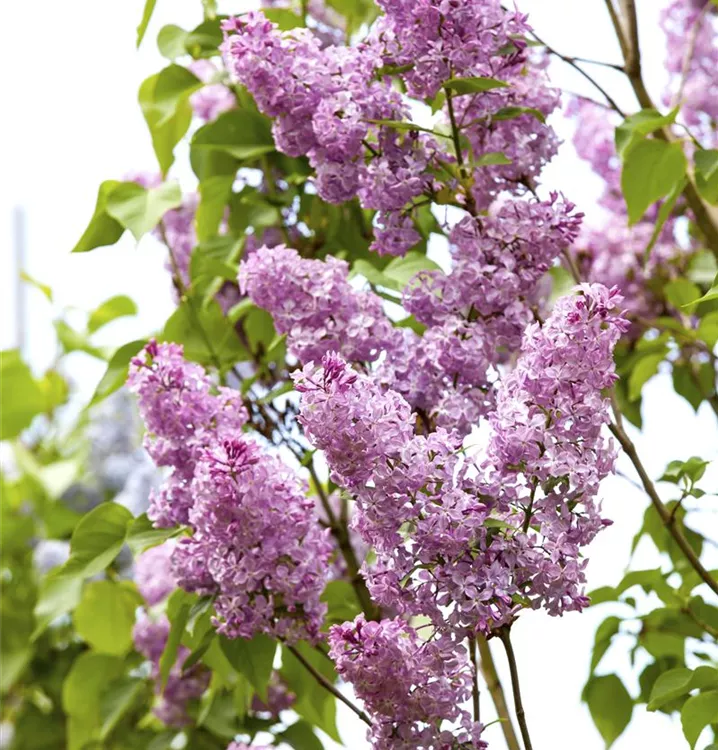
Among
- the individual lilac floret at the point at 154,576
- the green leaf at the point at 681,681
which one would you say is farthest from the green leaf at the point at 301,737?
the green leaf at the point at 681,681

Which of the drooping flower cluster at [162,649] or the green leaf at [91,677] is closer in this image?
the drooping flower cluster at [162,649]

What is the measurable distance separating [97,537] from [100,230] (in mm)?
222

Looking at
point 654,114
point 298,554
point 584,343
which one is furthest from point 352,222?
point 584,343

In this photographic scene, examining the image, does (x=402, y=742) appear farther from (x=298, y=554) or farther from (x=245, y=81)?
(x=245, y=81)

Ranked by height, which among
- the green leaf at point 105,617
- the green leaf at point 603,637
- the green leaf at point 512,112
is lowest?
the green leaf at point 603,637

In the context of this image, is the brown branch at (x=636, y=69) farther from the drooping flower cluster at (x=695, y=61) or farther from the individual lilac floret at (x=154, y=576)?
the individual lilac floret at (x=154, y=576)

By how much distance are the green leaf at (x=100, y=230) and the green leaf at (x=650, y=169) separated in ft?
1.20

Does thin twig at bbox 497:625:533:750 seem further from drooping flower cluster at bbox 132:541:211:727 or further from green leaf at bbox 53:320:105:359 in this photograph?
green leaf at bbox 53:320:105:359

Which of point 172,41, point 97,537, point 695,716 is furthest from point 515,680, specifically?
point 172,41

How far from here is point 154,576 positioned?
1125mm

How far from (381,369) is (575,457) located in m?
0.17

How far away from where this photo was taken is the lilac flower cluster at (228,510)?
0.63 m

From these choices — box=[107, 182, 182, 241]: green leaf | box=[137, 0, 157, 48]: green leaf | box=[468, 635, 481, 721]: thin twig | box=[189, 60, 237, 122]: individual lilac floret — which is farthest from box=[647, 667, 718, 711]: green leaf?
box=[189, 60, 237, 122]: individual lilac floret

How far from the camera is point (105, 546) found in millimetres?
842
